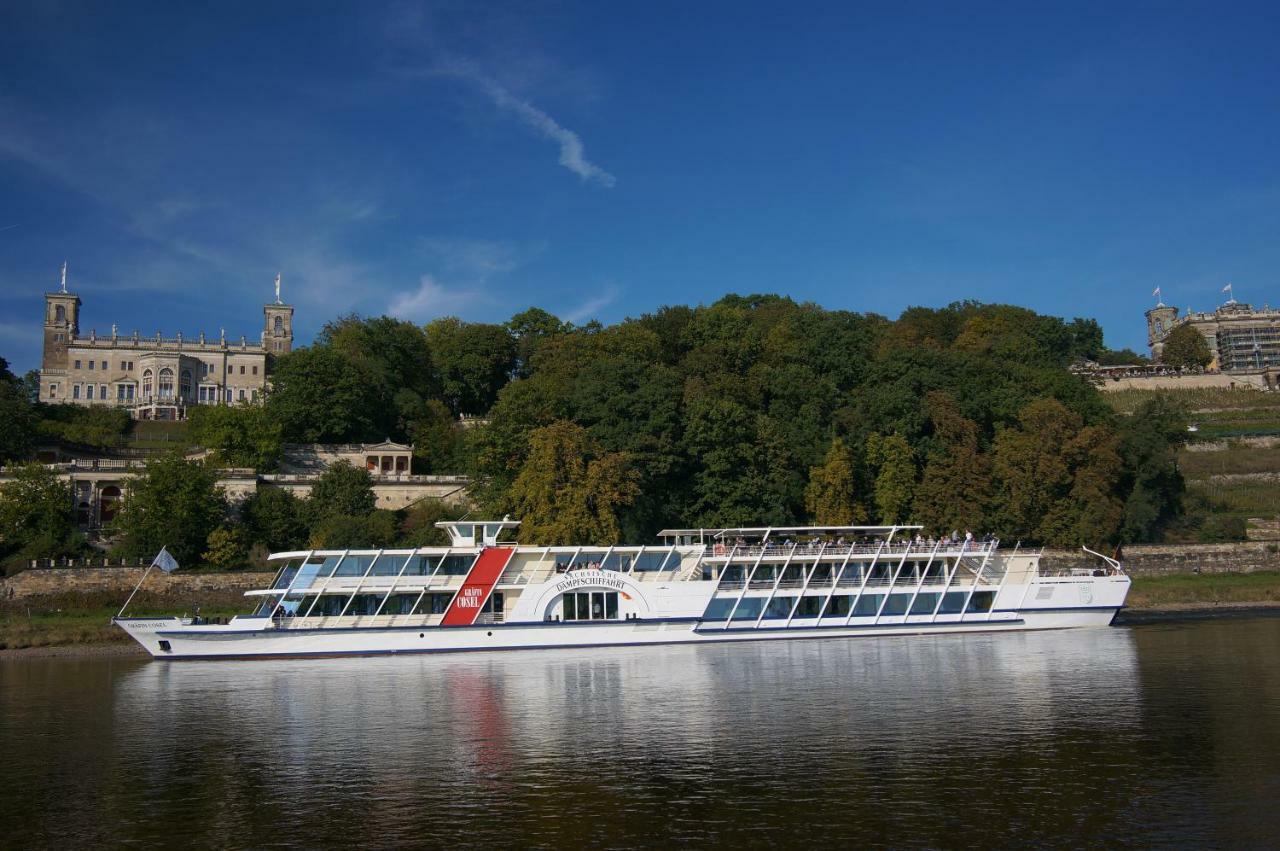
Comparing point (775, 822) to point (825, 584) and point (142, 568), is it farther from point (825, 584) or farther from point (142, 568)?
point (142, 568)

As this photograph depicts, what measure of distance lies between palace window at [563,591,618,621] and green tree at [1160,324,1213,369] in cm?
8872

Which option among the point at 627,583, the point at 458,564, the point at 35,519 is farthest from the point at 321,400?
the point at 627,583

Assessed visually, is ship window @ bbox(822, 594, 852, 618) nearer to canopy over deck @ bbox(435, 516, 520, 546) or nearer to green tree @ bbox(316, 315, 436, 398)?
canopy over deck @ bbox(435, 516, 520, 546)

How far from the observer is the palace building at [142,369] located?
295 ft

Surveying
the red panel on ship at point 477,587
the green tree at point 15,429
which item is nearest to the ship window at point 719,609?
the red panel on ship at point 477,587

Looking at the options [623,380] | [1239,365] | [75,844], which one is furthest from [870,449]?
[1239,365]

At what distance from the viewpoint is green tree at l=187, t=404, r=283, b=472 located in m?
59.3

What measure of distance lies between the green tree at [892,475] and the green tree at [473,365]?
112 feet

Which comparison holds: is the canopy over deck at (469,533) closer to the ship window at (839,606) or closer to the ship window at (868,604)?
the ship window at (839,606)

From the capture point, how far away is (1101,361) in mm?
111188

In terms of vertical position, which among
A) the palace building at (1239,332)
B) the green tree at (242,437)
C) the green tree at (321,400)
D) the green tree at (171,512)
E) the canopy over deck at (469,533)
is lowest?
the canopy over deck at (469,533)

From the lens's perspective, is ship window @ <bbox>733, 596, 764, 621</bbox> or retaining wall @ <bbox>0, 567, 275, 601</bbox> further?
retaining wall @ <bbox>0, 567, 275, 601</bbox>

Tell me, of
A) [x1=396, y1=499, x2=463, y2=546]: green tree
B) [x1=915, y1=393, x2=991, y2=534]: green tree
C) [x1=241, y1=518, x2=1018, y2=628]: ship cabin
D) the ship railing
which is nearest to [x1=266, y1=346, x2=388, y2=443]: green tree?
[x1=396, y1=499, x2=463, y2=546]: green tree

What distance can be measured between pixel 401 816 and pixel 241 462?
157 ft
